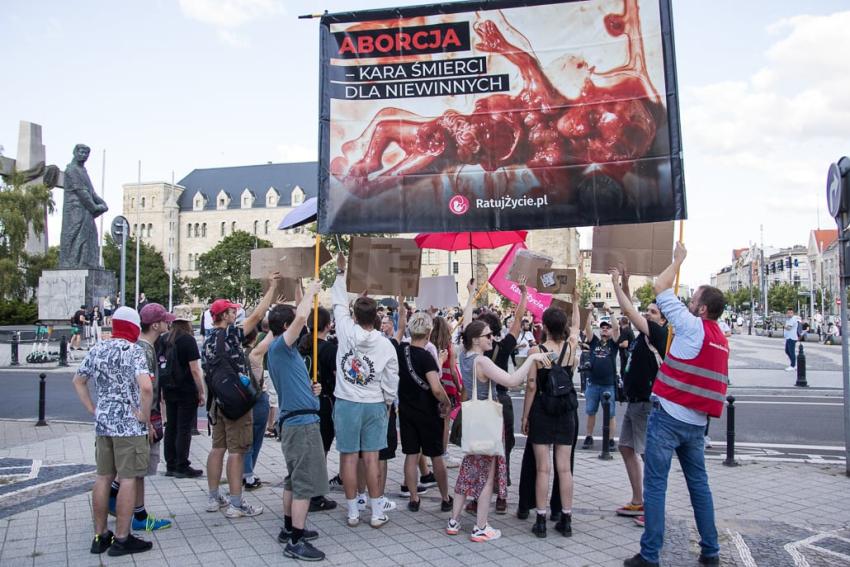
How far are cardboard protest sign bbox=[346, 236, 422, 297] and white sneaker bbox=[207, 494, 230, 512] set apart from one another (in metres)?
2.40

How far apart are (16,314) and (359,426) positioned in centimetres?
4231

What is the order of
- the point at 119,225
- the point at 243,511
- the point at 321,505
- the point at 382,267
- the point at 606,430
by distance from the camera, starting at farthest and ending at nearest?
the point at 119,225 → the point at 606,430 → the point at 382,267 → the point at 321,505 → the point at 243,511

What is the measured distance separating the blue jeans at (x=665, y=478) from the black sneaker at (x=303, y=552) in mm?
2511

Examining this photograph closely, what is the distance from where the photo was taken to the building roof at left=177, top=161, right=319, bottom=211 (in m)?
125

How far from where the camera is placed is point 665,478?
198 inches

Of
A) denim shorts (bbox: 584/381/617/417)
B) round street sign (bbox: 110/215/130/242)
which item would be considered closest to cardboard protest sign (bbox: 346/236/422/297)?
denim shorts (bbox: 584/381/617/417)

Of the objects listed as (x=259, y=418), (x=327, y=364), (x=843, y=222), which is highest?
(x=843, y=222)

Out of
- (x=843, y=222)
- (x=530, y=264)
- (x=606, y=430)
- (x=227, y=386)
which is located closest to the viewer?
A: (x=227, y=386)

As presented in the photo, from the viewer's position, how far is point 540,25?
20.7ft

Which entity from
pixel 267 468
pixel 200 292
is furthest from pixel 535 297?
pixel 200 292

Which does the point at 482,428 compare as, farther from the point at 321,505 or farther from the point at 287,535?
the point at 321,505

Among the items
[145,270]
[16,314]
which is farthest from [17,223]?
[145,270]

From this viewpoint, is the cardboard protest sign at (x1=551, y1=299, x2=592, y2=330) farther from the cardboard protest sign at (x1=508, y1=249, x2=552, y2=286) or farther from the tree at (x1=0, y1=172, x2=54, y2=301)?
the tree at (x1=0, y1=172, x2=54, y2=301)

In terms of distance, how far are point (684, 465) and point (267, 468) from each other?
5.17 metres
